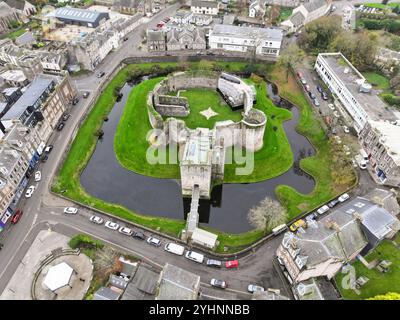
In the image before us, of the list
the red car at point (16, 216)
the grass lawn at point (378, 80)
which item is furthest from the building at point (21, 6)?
the grass lawn at point (378, 80)

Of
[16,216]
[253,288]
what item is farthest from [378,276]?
[16,216]

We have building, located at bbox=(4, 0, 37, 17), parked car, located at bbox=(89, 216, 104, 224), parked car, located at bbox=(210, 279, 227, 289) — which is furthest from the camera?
building, located at bbox=(4, 0, 37, 17)

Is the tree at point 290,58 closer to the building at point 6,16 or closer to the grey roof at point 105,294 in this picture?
the grey roof at point 105,294

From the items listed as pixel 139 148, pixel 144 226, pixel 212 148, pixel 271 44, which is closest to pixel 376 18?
pixel 271 44

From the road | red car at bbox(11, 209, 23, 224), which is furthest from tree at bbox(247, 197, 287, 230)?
red car at bbox(11, 209, 23, 224)

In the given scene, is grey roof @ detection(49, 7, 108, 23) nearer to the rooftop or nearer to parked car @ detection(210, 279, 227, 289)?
the rooftop

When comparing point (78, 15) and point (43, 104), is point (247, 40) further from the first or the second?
point (78, 15)
